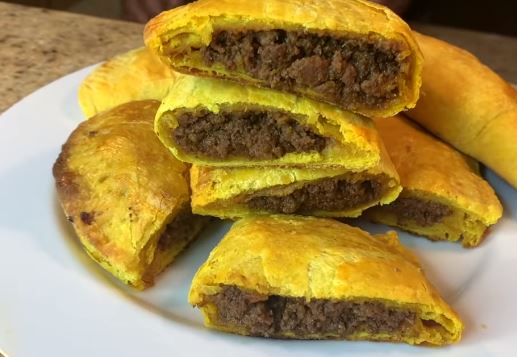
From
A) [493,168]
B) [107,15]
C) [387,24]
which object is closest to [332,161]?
[387,24]

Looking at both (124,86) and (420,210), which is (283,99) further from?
(124,86)

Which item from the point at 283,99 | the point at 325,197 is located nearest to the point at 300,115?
the point at 283,99

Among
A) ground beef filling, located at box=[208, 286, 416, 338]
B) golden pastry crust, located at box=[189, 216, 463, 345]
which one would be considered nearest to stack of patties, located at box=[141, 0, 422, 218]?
golden pastry crust, located at box=[189, 216, 463, 345]

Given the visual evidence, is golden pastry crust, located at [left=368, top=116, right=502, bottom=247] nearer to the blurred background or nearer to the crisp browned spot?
the crisp browned spot

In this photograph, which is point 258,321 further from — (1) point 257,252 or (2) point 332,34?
(2) point 332,34

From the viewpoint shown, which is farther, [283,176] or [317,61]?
A: [283,176]

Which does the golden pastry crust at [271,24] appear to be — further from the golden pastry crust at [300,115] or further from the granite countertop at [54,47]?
the granite countertop at [54,47]
